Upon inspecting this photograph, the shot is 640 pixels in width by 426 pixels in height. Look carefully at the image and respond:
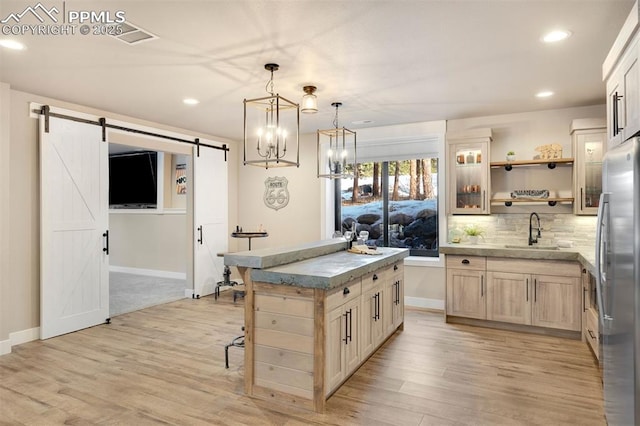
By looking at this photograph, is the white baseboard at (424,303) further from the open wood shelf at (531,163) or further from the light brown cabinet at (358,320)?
the open wood shelf at (531,163)

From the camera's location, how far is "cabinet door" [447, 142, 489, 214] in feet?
16.3

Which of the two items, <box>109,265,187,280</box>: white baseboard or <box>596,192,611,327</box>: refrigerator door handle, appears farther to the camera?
<box>109,265,187,280</box>: white baseboard

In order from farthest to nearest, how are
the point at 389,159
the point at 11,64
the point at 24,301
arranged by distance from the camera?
1. the point at 389,159
2. the point at 24,301
3. the point at 11,64

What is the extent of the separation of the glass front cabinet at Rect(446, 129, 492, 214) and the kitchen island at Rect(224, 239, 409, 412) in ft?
7.89

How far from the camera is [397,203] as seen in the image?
239 inches

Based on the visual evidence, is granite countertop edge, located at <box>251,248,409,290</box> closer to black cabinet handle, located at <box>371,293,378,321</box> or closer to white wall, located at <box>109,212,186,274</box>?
black cabinet handle, located at <box>371,293,378,321</box>

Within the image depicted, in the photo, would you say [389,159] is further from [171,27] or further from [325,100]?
[171,27]

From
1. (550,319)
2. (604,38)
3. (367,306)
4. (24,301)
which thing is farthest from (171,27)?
(550,319)

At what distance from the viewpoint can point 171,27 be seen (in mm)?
2695

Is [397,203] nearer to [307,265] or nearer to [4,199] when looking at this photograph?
[307,265]

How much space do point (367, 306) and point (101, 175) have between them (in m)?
3.63

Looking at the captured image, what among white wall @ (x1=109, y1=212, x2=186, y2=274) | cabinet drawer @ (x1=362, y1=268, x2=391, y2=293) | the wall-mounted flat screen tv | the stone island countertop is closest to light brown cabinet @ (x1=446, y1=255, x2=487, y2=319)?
cabinet drawer @ (x1=362, y1=268, x2=391, y2=293)

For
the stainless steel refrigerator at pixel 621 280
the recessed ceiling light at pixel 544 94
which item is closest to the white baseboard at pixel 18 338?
the stainless steel refrigerator at pixel 621 280

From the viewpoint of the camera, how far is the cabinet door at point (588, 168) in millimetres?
4377
